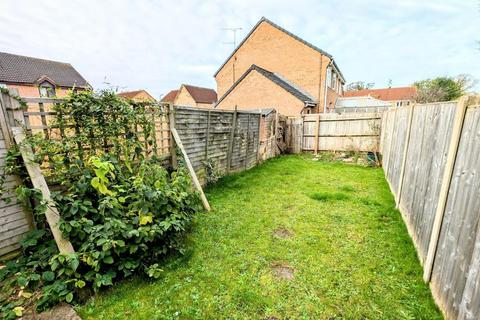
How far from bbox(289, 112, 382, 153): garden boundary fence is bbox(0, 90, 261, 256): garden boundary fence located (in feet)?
11.4

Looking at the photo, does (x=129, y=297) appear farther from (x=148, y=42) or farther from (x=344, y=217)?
(x=148, y=42)

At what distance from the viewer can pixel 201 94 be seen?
36156mm

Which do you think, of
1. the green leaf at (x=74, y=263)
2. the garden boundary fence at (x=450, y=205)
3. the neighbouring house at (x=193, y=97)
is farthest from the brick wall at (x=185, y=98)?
the garden boundary fence at (x=450, y=205)

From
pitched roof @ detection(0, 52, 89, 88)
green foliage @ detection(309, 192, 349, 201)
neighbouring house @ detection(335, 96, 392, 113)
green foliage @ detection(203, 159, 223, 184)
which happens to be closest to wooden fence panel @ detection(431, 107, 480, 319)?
green foliage @ detection(309, 192, 349, 201)

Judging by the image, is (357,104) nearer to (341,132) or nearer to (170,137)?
(341,132)

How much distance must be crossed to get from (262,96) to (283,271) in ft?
45.5

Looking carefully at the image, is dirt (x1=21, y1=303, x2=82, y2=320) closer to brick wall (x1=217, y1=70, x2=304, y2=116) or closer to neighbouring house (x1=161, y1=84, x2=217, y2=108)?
brick wall (x1=217, y1=70, x2=304, y2=116)

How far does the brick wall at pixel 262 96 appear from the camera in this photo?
14.3 meters

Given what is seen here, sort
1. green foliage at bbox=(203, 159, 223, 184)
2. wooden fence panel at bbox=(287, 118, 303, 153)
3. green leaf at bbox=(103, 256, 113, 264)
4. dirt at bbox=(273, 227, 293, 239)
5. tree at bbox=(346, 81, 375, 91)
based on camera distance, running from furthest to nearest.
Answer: tree at bbox=(346, 81, 375, 91), wooden fence panel at bbox=(287, 118, 303, 153), green foliage at bbox=(203, 159, 223, 184), dirt at bbox=(273, 227, 293, 239), green leaf at bbox=(103, 256, 113, 264)

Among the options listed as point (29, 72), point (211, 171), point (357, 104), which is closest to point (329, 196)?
point (211, 171)

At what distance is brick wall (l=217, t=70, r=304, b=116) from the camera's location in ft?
47.0

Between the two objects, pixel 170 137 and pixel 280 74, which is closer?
pixel 170 137

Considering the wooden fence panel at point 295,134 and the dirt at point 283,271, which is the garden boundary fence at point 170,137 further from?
the wooden fence panel at point 295,134

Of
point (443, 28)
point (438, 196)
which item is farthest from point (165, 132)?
point (443, 28)
